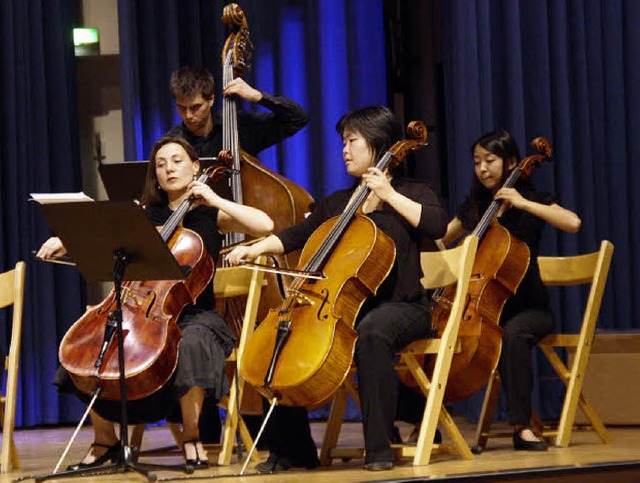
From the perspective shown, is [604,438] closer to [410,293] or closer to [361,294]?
[410,293]

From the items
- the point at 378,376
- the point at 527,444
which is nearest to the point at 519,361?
the point at 527,444

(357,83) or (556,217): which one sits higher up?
(357,83)

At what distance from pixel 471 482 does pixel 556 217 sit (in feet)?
4.26

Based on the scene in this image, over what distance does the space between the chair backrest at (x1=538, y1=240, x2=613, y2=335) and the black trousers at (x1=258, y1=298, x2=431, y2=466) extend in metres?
0.77

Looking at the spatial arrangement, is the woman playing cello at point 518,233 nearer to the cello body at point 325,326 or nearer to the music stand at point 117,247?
the cello body at point 325,326

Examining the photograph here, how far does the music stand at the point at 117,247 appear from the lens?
3.01 meters

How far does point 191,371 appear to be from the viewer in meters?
3.33

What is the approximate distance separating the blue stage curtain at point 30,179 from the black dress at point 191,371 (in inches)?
75.8

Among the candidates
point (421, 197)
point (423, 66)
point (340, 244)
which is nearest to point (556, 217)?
point (421, 197)

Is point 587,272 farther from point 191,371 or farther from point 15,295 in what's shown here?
point 15,295

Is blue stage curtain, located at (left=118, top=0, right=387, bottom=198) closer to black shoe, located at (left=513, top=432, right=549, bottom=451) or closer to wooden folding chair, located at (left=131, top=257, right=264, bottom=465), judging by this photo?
wooden folding chair, located at (left=131, top=257, right=264, bottom=465)

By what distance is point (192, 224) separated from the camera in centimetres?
358

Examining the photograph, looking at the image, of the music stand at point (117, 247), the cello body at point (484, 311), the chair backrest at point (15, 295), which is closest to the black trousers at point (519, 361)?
the cello body at point (484, 311)

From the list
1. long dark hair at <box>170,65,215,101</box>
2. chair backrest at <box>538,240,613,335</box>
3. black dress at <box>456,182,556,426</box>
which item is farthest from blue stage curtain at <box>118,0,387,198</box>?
chair backrest at <box>538,240,613,335</box>
